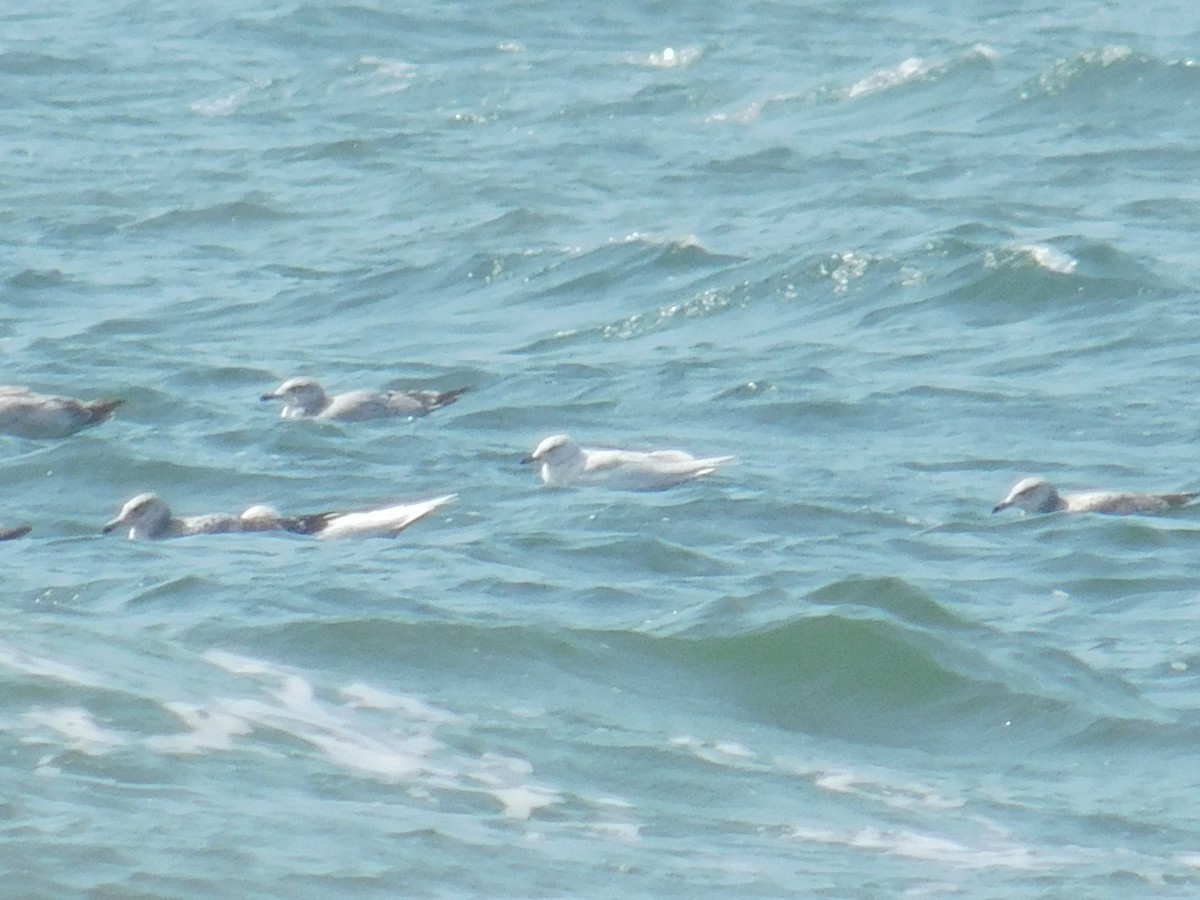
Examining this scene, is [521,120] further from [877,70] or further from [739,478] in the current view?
[739,478]

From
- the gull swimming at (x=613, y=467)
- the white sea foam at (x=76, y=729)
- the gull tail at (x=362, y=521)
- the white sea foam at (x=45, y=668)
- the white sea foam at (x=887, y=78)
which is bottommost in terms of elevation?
the white sea foam at (x=887, y=78)

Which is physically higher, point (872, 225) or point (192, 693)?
point (192, 693)

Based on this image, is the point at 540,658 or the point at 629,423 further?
the point at 629,423

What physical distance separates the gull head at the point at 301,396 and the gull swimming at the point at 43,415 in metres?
0.93

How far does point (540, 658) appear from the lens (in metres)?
9.63

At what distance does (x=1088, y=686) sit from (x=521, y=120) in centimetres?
1447

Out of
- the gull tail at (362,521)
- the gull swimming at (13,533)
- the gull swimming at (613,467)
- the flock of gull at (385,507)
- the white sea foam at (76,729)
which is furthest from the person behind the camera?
the gull swimming at (613,467)

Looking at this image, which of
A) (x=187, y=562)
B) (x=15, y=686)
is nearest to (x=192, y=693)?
(x=15, y=686)

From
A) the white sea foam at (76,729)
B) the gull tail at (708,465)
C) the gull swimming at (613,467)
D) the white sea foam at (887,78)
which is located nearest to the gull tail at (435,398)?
the gull swimming at (613,467)

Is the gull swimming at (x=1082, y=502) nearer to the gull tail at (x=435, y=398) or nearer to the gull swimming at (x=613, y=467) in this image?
the gull swimming at (x=613, y=467)

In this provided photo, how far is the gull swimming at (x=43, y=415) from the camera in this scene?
44.9ft

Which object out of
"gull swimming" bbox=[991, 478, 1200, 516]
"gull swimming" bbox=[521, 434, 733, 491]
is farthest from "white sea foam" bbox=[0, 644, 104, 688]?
"gull swimming" bbox=[991, 478, 1200, 516]

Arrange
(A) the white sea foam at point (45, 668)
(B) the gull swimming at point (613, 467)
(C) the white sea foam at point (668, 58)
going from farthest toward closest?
(C) the white sea foam at point (668, 58) < (B) the gull swimming at point (613, 467) < (A) the white sea foam at point (45, 668)

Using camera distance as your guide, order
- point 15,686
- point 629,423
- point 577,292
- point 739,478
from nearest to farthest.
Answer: point 15,686
point 739,478
point 629,423
point 577,292
